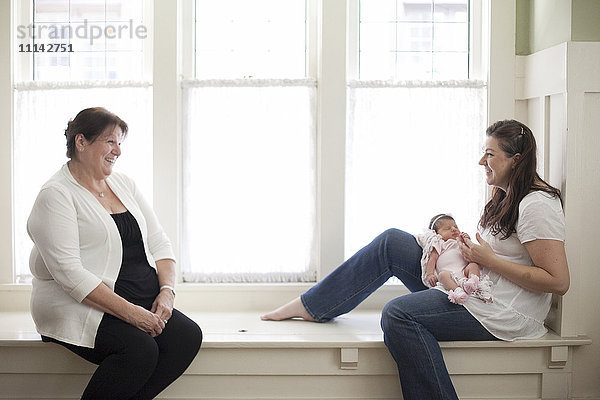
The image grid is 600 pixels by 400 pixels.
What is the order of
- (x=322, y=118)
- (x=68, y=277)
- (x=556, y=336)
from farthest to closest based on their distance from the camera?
(x=322, y=118) → (x=556, y=336) → (x=68, y=277)

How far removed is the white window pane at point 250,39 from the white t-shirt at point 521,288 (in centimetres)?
141

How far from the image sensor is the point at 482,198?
3.78m

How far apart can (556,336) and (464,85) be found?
52.2 inches

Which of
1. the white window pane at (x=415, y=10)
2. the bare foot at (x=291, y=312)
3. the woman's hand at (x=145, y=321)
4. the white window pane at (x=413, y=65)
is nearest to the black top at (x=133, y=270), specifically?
the woman's hand at (x=145, y=321)

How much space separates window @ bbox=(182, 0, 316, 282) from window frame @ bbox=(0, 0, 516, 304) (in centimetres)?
8

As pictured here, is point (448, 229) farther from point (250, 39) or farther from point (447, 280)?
point (250, 39)

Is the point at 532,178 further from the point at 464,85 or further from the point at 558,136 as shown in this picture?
the point at 464,85

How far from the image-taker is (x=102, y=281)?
9.41ft

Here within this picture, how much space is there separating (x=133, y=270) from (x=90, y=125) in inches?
24.3

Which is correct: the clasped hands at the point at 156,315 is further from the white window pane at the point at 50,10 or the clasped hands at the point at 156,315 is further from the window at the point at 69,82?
the white window pane at the point at 50,10

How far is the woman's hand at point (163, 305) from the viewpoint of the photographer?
2998 millimetres

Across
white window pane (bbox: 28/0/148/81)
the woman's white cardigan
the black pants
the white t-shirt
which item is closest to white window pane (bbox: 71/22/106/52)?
white window pane (bbox: 28/0/148/81)

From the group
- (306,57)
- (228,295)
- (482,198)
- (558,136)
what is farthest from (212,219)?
(558,136)

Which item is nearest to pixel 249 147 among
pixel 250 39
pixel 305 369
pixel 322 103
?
pixel 322 103
